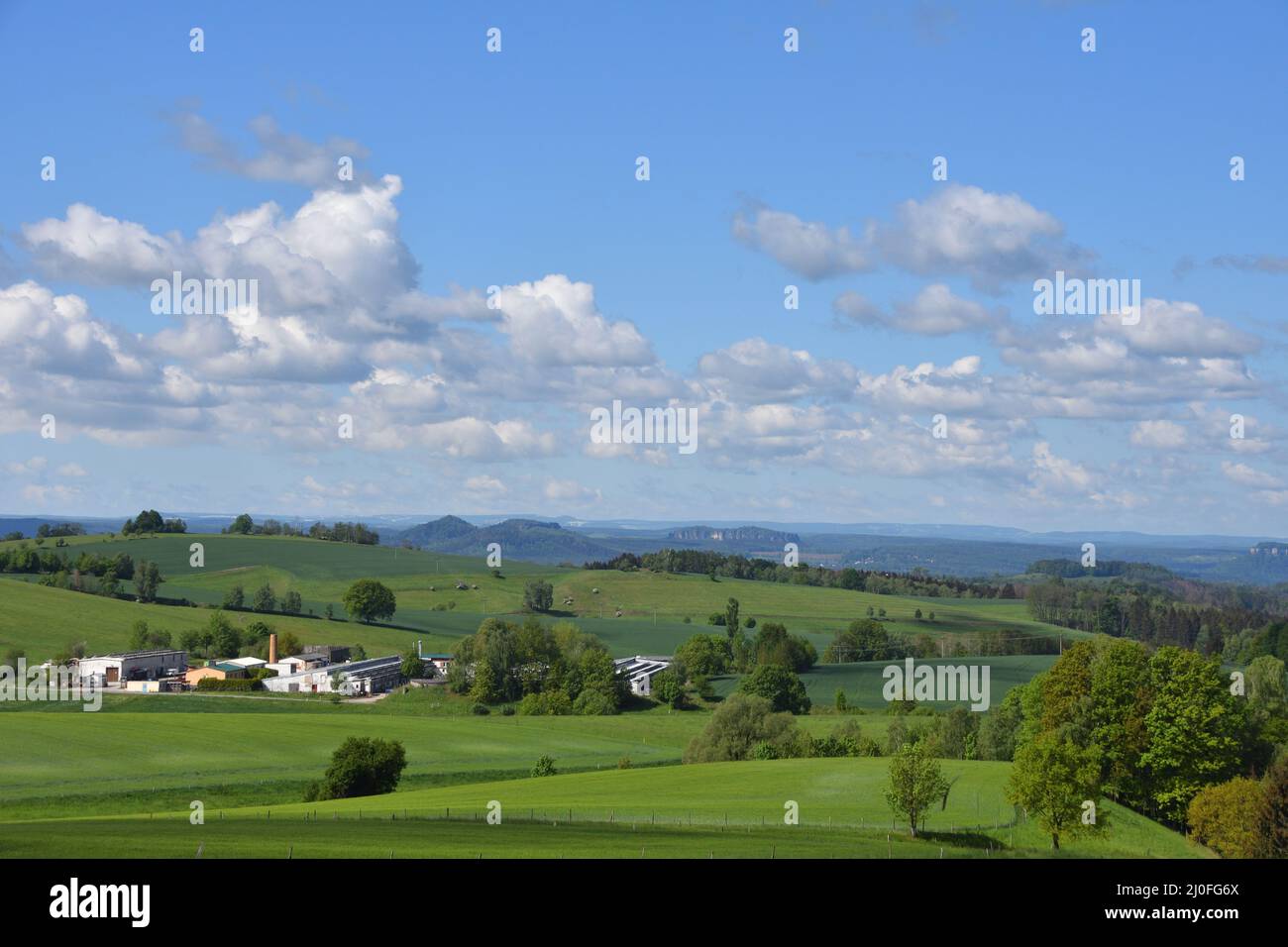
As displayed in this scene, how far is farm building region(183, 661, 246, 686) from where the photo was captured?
122 meters

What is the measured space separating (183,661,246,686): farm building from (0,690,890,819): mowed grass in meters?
10.8

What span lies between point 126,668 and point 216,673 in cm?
844

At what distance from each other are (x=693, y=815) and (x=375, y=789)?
22.4 m

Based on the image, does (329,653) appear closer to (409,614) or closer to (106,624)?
(106,624)

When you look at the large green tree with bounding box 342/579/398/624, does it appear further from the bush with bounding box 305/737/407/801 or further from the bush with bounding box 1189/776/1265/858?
the bush with bounding box 1189/776/1265/858

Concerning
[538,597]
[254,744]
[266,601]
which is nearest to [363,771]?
[254,744]

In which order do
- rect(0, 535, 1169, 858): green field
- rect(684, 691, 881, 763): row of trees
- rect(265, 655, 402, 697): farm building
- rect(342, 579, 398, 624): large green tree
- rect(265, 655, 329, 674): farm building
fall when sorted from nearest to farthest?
rect(0, 535, 1169, 858): green field → rect(684, 691, 881, 763): row of trees → rect(265, 655, 402, 697): farm building → rect(265, 655, 329, 674): farm building → rect(342, 579, 398, 624): large green tree

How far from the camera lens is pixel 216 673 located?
12381 cm

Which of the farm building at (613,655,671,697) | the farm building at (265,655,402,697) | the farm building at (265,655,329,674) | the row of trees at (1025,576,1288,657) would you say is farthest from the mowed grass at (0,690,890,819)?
the row of trees at (1025,576,1288,657)

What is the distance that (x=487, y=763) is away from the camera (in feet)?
273

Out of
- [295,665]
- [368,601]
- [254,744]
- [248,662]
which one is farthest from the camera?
[368,601]
